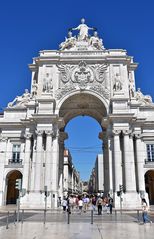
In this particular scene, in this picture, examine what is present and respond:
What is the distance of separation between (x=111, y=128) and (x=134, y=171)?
21.8 ft

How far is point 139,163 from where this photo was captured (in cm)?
3550

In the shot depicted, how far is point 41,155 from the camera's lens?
35.1 metres

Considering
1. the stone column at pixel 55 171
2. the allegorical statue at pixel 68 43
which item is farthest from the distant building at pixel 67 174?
the allegorical statue at pixel 68 43

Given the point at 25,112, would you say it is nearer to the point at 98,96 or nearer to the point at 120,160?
the point at 98,96

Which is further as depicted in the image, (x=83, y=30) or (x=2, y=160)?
(x=83, y=30)

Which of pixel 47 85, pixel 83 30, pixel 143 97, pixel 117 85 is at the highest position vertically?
pixel 83 30

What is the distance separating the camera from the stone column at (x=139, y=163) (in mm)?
34344

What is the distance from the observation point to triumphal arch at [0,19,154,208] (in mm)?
34375

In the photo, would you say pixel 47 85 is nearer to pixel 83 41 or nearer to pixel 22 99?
pixel 22 99

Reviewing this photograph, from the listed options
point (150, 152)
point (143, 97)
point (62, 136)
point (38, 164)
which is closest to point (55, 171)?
point (38, 164)

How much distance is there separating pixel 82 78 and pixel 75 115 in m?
7.64

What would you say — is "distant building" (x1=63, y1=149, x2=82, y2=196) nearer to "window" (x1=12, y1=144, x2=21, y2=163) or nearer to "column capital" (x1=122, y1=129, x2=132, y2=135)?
"window" (x1=12, y1=144, x2=21, y2=163)

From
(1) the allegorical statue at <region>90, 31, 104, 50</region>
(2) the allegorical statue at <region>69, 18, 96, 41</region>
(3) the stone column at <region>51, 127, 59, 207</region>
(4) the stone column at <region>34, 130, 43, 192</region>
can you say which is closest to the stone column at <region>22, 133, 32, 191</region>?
(4) the stone column at <region>34, 130, 43, 192</region>

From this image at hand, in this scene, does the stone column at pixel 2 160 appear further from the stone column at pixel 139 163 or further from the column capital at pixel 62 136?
the stone column at pixel 139 163
